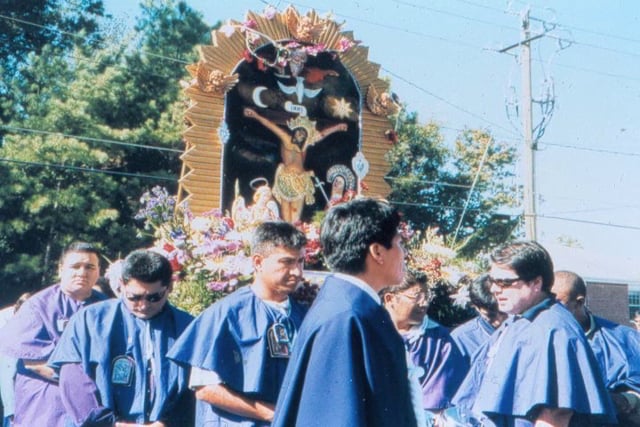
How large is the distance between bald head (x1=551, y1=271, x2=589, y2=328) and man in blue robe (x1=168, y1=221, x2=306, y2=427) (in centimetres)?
179

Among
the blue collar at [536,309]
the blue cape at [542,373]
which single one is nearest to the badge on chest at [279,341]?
the blue cape at [542,373]

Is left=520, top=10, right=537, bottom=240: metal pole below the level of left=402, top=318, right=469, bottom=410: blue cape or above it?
above

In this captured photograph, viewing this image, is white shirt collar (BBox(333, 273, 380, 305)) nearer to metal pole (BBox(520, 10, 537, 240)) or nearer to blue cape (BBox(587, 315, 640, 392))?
blue cape (BBox(587, 315, 640, 392))

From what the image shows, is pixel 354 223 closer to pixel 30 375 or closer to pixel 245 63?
pixel 30 375

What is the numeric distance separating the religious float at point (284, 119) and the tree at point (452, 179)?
18.5 meters

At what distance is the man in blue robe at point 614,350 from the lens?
4.82m

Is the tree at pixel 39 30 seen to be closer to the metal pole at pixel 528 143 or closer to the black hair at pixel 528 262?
the metal pole at pixel 528 143

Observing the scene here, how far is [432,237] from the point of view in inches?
273

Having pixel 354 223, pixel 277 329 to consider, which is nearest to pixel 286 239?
pixel 277 329

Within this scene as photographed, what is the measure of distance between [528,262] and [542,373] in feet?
1.89

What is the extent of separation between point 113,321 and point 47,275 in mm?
17930

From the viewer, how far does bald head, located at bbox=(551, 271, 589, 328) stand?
5.18m

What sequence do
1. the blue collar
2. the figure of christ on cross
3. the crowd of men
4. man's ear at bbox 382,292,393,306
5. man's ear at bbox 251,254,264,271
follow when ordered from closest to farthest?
1. the crowd of men
2. the blue collar
3. man's ear at bbox 251,254,264,271
4. man's ear at bbox 382,292,393,306
5. the figure of christ on cross

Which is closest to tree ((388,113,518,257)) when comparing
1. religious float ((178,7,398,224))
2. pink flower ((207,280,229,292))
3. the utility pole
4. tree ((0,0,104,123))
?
the utility pole
